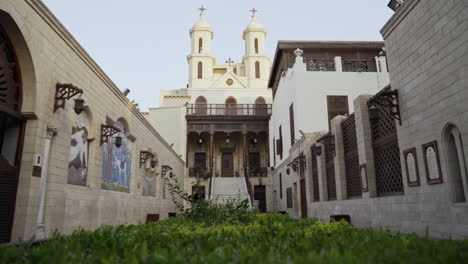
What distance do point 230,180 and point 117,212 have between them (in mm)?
13794

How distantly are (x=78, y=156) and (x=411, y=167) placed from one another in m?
7.03

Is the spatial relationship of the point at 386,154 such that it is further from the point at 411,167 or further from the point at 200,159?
the point at 200,159

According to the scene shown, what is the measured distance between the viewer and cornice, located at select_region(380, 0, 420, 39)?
246 inches

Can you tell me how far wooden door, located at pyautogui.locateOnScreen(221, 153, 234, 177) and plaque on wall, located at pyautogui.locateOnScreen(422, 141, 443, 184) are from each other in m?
21.2

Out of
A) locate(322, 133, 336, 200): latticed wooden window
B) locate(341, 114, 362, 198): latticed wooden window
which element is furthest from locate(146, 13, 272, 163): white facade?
locate(341, 114, 362, 198): latticed wooden window

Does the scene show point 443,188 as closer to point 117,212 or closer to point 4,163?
point 4,163

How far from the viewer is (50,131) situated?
6.14 meters

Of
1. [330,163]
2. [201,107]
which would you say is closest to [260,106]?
[201,107]

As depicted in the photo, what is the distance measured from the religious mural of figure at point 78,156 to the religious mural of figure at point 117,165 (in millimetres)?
944

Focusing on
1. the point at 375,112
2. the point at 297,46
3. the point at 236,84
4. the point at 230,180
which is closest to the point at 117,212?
the point at 375,112

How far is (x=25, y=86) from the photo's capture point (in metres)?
5.58

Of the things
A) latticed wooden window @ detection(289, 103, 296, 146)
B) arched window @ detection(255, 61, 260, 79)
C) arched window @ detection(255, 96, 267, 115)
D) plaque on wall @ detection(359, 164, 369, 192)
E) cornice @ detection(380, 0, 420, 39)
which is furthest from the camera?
arched window @ detection(255, 61, 260, 79)

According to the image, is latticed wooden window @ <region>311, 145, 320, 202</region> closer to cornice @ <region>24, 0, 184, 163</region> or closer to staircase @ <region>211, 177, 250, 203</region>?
staircase @ <region>211, 177, 250, 203</region>

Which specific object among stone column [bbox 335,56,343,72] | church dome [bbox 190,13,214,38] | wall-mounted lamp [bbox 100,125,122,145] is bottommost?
wall-mounted lamp [bbox 100,125,122,145]
